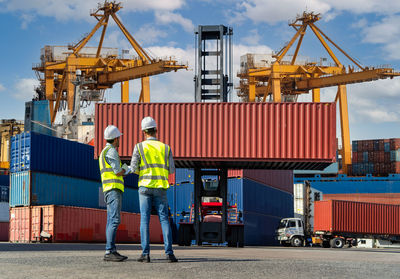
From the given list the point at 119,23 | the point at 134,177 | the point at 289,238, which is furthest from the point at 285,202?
the point at 119,23

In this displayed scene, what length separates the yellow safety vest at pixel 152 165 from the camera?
292 inches

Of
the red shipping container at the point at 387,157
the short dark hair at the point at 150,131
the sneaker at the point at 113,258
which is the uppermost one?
the red shipping container at the point at 387,157

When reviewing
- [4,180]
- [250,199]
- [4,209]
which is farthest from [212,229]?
[4,180]

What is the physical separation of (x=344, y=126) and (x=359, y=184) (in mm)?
5411

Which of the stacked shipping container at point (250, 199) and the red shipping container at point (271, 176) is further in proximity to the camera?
the red shipping container at point (271, 176)

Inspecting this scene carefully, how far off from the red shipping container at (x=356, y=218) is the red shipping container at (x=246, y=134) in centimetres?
1076

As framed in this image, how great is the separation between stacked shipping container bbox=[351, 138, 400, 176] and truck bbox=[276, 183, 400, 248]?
24465 mm

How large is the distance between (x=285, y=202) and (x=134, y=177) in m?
9.56

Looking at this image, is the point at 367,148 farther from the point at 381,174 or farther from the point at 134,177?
the point at 134,177

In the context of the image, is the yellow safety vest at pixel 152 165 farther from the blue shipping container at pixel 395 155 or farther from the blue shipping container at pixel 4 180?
the blue shipping container at pixel 395 155

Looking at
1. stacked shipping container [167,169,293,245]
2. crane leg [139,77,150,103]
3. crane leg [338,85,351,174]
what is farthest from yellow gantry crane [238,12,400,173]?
stacked shipping container [167,169,293,245]

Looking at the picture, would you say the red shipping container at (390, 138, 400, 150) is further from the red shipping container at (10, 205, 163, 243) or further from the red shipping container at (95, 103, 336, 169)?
the red shipping container at (95, 103, 336, 169)

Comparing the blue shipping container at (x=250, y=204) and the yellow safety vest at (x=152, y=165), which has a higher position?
the yellow safety vest at (x=152, y=165)

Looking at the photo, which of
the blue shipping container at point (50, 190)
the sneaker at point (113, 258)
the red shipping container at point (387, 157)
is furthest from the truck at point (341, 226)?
→ the red shipping container at point (387, 157)
